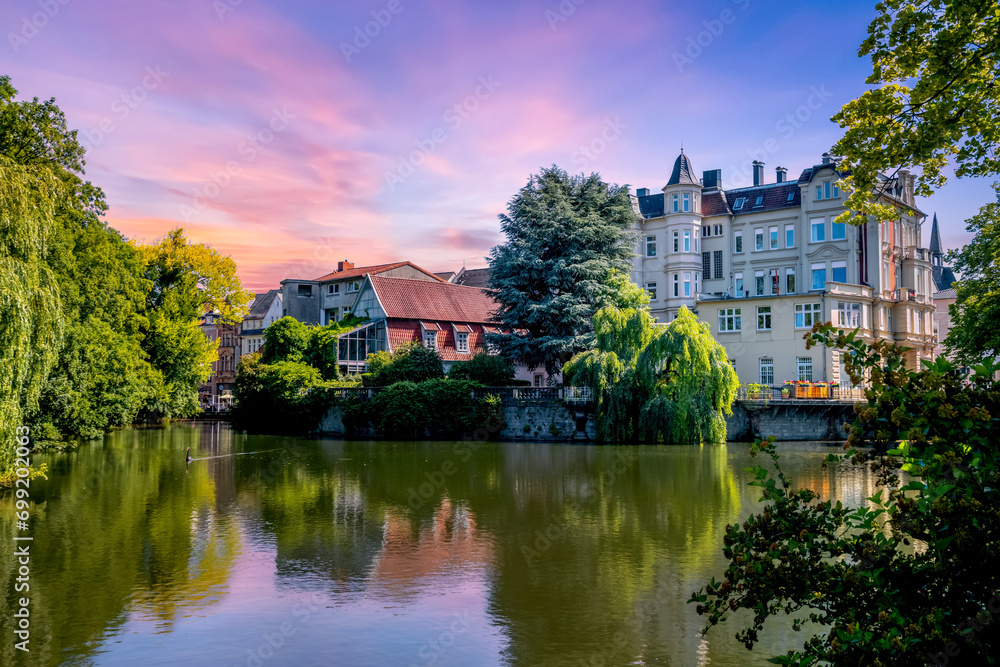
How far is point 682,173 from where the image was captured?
53.9m

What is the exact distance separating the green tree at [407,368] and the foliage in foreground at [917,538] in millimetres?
39494

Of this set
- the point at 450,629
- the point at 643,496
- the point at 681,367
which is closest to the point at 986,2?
the point at 450,629

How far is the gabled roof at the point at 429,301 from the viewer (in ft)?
180

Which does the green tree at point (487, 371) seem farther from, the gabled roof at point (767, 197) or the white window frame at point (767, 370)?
the gabled roof at point (767, 197)

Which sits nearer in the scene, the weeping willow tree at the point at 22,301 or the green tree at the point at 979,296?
the weeping willow tree at the point at 22,301

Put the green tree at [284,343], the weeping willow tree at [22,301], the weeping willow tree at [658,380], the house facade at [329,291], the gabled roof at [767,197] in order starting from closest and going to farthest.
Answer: the weeping willow tree at [22,301]
the weeping willow tree at [658,380]
the green tree at [284,343]
the gabled roof at [767,197]
the house facade at [329,291]

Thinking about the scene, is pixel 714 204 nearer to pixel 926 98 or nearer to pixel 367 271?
pixel 367 271

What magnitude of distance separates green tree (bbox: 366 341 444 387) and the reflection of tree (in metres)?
18.8

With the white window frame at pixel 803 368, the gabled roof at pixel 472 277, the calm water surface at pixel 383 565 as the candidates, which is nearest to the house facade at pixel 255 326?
the gabled roof at pixel 472 277

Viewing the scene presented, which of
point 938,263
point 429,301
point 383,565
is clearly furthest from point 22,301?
point 938,263

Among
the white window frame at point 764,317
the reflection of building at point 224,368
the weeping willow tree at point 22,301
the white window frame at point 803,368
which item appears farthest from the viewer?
the reflection of building at point 224,368

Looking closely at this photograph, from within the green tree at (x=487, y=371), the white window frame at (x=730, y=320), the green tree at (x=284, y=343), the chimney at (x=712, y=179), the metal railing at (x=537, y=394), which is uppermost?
the chimney at (x=712, y=179)

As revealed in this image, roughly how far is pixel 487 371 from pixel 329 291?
26.4 m

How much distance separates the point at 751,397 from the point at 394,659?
34.3 metres
